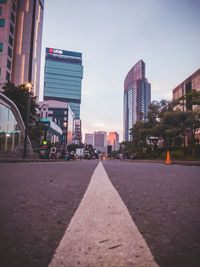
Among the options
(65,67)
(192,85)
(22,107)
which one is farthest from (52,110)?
(22,107)

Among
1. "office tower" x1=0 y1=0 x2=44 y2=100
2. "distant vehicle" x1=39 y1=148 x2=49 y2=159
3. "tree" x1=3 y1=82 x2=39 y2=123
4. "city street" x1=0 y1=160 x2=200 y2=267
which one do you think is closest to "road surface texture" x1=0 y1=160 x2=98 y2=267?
"city street" x1=0 y1=160 x2=200 y2=267

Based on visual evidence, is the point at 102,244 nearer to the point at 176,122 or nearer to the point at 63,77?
the point at 176,122

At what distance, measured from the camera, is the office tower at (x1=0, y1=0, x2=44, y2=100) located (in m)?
49.5

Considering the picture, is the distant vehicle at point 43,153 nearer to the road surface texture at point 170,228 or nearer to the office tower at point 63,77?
the road surface texture at point 170,228

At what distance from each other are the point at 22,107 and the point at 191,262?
95.2ft

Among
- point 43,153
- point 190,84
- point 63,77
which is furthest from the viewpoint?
point 63,77

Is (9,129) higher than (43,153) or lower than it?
higher

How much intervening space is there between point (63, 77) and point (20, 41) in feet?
395

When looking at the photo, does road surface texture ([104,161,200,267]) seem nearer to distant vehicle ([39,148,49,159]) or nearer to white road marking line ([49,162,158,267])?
white road marking line ([49,162,158,267])

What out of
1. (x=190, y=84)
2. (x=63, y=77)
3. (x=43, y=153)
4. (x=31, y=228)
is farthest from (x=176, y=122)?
(x=63, y=77)

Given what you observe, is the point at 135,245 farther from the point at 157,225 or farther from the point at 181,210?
the point at 181,210

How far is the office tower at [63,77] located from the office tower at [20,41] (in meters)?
102

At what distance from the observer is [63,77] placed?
573ft

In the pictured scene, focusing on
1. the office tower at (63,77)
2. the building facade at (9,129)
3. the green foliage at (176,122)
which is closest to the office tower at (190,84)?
the green foliage at (176,122)
